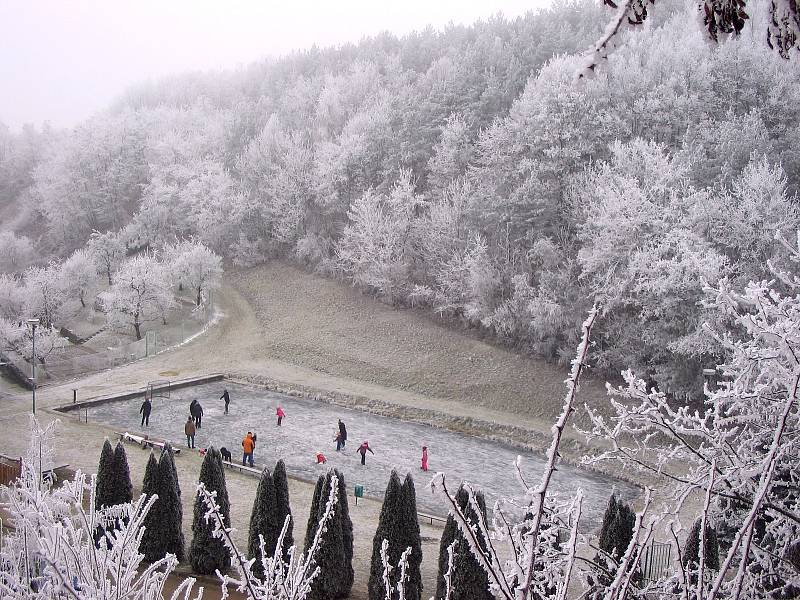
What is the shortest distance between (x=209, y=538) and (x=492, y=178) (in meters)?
22.9

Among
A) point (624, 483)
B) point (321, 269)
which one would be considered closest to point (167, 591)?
point (624, 483)

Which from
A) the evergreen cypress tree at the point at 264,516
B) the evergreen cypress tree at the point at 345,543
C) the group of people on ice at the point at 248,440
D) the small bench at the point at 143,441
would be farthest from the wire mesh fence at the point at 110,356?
the evergreen cypress tree at the point at 345,543

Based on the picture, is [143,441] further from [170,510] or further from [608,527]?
[608,527]

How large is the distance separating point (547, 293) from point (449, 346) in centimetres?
447

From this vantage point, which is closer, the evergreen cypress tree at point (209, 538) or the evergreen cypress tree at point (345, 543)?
the evergreen cypress tree at point (345, 543)

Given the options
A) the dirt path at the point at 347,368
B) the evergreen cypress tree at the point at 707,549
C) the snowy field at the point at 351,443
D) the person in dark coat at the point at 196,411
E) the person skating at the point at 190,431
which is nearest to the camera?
the evergreen cypress tree at the point at 707,549

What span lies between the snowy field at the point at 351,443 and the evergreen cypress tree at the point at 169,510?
5.25 m

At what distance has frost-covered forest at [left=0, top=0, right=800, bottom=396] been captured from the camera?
79.4 feet

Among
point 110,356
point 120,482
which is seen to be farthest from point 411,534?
point 110,356

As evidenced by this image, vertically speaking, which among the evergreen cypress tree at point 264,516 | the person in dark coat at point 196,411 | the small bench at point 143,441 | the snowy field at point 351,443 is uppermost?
the evergreen cypress tree at point 264,516

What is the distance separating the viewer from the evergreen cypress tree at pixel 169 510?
12.2 m

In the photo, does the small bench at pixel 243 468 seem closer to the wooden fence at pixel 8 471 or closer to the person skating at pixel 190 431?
the person skating at pixel 190 431

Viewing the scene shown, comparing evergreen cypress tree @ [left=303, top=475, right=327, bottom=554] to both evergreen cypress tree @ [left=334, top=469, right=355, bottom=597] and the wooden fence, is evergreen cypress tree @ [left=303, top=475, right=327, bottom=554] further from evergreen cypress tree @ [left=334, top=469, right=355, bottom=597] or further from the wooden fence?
the wooden fence

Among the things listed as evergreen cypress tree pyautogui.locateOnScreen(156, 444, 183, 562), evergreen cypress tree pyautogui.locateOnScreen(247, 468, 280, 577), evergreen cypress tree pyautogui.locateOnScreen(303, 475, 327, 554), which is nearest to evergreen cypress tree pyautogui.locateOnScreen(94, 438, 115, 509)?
evergreen cypress tree pyautogui.locateOnScreen(156, 444, 183, 562)
